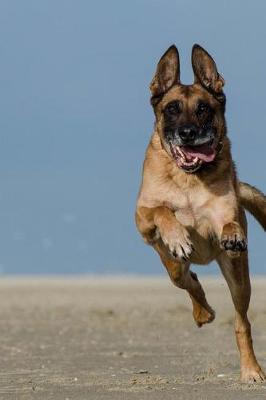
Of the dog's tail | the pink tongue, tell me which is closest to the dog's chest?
the pink tongue

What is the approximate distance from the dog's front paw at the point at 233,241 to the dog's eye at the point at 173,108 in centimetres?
145

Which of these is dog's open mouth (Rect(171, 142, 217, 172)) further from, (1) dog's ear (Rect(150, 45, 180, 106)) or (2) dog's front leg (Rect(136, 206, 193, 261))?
(1) dog's ear (Rect(150, 45, 180, 106))

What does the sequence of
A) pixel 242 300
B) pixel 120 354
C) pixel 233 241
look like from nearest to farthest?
pixel 233 241, pixel 242 300, pixel 120 354

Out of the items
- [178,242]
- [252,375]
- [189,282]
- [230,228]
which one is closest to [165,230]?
[178,242]

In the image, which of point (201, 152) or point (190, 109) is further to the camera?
point (190, 109)

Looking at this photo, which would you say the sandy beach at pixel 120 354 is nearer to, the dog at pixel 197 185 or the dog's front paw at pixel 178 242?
the dog at pixel 197 185

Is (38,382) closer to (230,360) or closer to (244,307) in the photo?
(244,307)

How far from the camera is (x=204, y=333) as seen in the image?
22766 mm

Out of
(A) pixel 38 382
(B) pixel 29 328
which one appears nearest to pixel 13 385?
(A) pixel 38 382

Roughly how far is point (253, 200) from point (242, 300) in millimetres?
1417

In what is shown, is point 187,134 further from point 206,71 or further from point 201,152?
point 206,71

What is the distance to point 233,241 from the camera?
11.9 meters

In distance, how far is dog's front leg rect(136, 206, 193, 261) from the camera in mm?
11945

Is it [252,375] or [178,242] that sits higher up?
[178,242]
